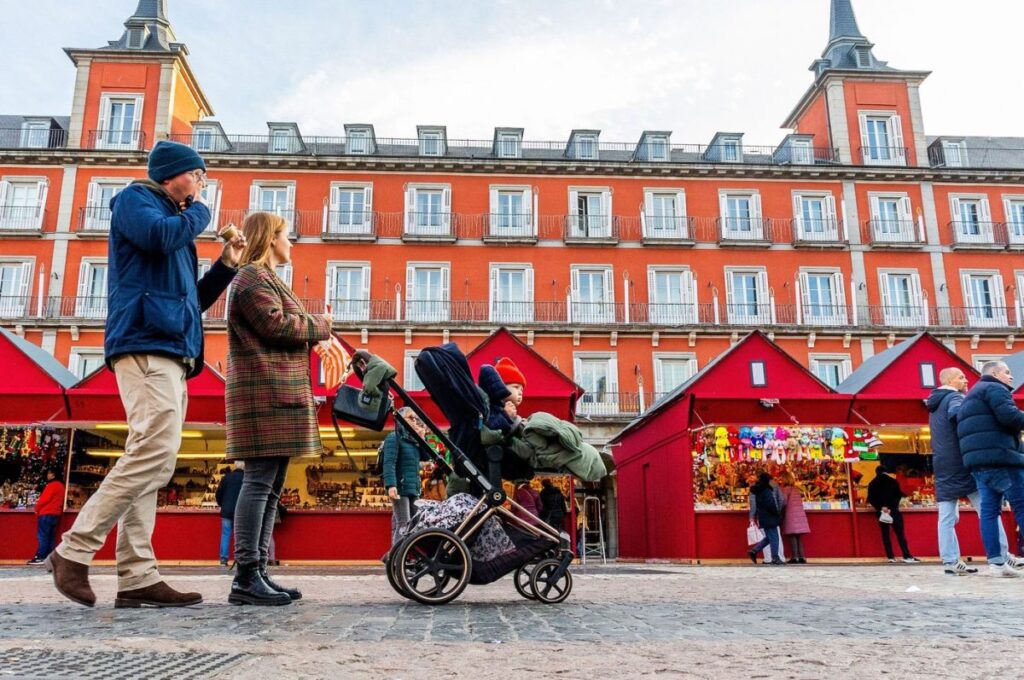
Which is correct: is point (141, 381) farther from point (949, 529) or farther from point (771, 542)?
point (771, 542)

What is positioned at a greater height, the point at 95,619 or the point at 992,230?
the point at 992,230

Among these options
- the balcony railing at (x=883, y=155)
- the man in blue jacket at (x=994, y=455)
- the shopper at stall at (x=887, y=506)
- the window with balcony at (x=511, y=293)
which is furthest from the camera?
the balcony railing at (x=883, y=155)

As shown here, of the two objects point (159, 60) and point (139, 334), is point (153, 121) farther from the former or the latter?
point (139, 334)

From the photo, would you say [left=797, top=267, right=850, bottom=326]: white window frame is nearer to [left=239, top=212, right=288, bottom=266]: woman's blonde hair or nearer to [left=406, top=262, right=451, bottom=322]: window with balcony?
[left=406, top=262, right=451, bottom=322]: window with balcony

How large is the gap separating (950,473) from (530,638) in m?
7.08

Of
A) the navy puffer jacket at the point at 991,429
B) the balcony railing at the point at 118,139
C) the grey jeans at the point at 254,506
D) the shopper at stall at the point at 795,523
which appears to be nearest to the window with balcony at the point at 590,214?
the balcony railing at the point at 118,139

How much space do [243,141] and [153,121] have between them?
407cm

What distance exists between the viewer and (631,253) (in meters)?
33.5

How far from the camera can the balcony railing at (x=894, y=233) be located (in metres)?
33.5

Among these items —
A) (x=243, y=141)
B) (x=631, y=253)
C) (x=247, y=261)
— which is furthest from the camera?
(x=243, y=141)

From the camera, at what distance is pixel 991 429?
7.86 m

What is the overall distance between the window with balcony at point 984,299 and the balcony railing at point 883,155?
5557 millimetres

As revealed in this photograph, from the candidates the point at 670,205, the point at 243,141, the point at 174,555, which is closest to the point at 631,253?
the point at 670,205

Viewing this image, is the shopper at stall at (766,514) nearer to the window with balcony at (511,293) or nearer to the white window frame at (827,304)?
the window with balcony at (511,293)
